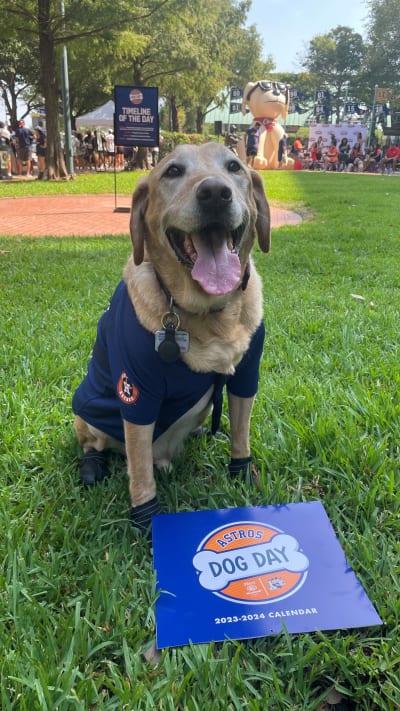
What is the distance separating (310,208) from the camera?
1066cm

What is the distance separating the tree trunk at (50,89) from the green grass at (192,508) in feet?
47.4

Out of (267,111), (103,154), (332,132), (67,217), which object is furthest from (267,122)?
(67,217)

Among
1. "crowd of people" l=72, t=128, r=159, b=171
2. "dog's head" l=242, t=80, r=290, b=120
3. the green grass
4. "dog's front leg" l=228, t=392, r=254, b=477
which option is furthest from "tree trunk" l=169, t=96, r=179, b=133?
"dog's front leg" l=228, t=392, r=254, b=477

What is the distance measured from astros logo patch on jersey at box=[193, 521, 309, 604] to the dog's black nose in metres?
1.15

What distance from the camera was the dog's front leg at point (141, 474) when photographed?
1.85 meters

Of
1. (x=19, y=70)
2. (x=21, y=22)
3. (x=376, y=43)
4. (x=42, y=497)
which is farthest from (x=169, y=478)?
(x=376, y=43)

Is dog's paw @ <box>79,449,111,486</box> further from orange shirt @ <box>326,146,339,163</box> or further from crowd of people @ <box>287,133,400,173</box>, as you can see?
orange shirt @ <box>326,146,339,163</box>

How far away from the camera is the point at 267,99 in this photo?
95.5 ft

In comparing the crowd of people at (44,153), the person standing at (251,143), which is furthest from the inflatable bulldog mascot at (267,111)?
the crowd of people at (44,153)

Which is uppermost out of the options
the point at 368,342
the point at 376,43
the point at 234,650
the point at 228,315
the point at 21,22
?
the point at 376,43

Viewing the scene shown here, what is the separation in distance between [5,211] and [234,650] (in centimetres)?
1059

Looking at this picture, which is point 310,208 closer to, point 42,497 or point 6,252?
point 6,252

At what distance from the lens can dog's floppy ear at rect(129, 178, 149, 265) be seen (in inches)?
76.7

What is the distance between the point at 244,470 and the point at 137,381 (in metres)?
0.72
